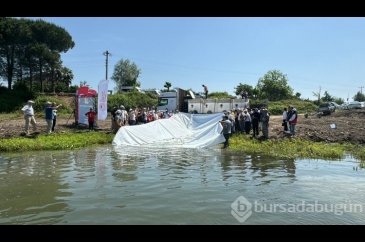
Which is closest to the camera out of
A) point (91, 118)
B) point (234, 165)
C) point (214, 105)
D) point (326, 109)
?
point (234, 165)

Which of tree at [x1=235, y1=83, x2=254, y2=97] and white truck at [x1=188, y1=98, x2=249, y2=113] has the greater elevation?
tree at [x1=235, y1=83, x2=254, y2=97]

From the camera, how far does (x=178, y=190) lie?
9.99m

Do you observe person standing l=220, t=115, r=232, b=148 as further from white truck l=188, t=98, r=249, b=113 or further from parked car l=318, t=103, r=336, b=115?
parked car l=318, t=103, r=336, b=115

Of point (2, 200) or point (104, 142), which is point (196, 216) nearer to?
point (2, 200)

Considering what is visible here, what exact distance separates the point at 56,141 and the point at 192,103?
64.8ft

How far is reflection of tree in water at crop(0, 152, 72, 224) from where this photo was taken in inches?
301

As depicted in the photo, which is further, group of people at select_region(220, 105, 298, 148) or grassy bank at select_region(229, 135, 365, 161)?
group of people at select_region(220, 105, 298, 148)

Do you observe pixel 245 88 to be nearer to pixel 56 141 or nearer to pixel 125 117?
pixel 125 117

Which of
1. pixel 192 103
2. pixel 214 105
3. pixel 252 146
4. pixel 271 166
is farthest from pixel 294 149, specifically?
pixel 192 103

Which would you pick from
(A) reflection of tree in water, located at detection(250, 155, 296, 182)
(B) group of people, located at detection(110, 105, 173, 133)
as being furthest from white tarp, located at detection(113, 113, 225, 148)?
(A) reflection of tree in water, located at detection(250, 155, 296, 182)

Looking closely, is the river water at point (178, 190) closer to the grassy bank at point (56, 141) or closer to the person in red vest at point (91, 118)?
the grassy bank at point (56, 141)

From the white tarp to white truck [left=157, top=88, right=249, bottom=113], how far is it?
10.5 m
